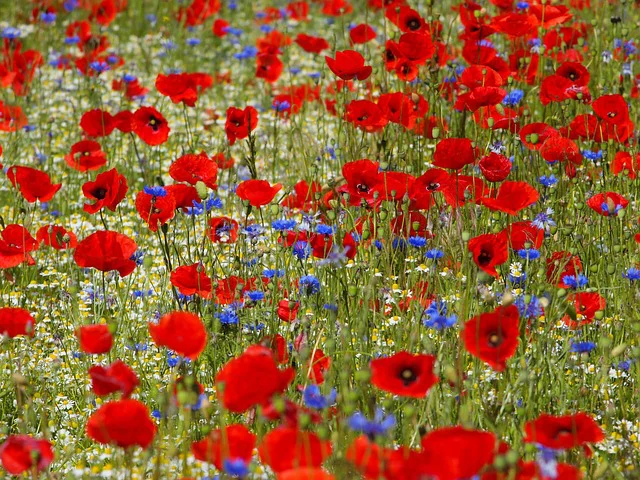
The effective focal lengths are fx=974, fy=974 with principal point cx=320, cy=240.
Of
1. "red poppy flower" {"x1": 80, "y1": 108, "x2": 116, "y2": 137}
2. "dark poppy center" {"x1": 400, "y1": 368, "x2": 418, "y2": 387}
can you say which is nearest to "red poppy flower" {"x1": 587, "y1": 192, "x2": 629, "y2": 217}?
"dark poppy center" {"x1": 400, "y1": 368, "x2": 418, "y2": 387}

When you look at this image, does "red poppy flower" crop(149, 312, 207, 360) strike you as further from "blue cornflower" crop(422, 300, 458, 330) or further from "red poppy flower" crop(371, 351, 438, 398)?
"blue cornflower" crop(422, 300, 458, 330)

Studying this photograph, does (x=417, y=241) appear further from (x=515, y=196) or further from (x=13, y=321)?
(x=13, y=321)

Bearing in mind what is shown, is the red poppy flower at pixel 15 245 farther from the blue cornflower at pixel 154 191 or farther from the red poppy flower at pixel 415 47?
the red poppy flower at pixel 415 47

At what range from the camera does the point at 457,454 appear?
1.64 meters

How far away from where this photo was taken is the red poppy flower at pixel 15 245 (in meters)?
3.03

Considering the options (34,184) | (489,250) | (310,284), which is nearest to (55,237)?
(34,184)

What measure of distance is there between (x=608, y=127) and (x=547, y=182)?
0.34m

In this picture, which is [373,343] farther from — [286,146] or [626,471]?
[286,146]

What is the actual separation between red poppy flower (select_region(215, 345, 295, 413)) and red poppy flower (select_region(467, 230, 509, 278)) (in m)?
1.01

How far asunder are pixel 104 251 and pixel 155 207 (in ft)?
1.25

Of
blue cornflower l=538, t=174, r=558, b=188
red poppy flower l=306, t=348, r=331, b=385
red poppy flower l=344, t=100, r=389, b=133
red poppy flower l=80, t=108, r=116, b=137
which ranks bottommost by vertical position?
A: red poppy flower l=306, t=348, r=331, b=385

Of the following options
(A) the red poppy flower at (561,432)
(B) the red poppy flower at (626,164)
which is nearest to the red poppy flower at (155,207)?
(A) the red poppy flower at (561,432)

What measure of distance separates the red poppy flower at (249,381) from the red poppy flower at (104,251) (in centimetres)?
96

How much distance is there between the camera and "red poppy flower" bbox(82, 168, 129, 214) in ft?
10.1
